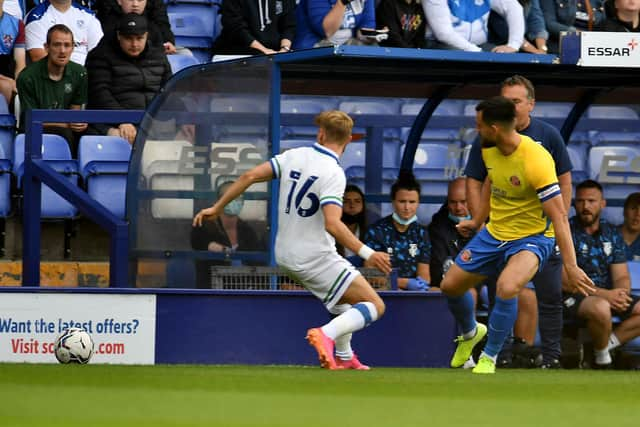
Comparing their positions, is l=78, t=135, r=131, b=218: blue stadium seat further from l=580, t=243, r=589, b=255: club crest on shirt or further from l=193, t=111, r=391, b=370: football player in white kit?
l=580, t=243, r=589, b=255: club crest on shirt

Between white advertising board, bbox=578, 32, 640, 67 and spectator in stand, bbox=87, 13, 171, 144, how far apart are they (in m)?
4.16

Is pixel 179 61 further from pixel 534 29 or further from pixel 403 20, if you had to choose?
pixel 534 29

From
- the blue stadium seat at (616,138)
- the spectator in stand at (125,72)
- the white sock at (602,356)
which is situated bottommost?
the white sock at (602,356)

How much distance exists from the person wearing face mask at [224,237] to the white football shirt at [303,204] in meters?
1.20

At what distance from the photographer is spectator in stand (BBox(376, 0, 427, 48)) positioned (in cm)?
1433

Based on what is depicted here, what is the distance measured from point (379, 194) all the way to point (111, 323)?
2.80 metres

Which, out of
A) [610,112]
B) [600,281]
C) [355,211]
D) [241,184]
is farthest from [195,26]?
[241,184]

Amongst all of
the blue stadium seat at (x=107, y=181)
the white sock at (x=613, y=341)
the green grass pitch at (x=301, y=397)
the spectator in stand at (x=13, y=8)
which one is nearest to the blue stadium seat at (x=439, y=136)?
the white sock at (x=613, y=341)

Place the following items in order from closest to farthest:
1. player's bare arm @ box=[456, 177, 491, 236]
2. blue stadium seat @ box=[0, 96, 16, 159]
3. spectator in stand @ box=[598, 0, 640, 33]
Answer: player's bare arm @ box=[456, 177, 491, 236] → blue stadium seat @ box=[0, 96, 16, 159] → spectator in stand @ box=[598, 0, 640, 33]

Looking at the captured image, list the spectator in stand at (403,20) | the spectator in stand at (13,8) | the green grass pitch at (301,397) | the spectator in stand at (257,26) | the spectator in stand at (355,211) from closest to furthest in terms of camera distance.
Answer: the green grass pitch at (301,397), the spectator in stand at (355,211), the spectator in stand at (13,8), the spectator in stand at (403,20), the spectator in stand at (257,26)

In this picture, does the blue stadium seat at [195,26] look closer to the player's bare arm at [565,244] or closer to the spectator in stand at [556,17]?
the spectator in stand at [556,17]

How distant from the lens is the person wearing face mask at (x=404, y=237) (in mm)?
12078

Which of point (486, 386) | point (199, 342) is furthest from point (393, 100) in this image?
point (486, 386)

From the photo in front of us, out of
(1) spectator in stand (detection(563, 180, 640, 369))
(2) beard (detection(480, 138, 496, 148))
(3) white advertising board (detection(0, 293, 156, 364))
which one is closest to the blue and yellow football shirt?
(2) beard (detection(480, 138, 496, 148))
